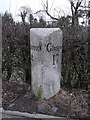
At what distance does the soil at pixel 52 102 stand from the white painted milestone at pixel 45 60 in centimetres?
16

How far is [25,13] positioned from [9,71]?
8.19ft

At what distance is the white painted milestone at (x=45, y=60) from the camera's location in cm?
436

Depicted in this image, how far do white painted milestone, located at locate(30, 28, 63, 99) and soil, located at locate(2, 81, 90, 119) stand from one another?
16 cm

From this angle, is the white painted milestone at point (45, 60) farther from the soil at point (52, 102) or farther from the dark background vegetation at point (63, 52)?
the dark background vegetation at point (63, 52)

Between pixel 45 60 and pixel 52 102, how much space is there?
28.3 inches

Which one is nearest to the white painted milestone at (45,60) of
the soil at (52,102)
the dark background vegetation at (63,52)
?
the soil at (52,102)

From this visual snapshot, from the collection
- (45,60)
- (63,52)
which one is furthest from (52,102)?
(63,52)

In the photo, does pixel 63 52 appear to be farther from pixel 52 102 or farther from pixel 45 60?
pixel 52 102

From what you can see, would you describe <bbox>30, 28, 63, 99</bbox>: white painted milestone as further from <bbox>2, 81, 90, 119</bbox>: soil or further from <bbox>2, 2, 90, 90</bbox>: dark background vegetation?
<bbox>2, 2, 90, 90</bbox>: dark background vegetation

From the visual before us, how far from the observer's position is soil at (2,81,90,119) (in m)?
4.20

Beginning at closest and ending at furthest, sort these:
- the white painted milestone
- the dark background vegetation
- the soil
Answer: the soil < the white painted milestone < the dark background vegetation

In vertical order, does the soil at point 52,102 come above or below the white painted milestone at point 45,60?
below

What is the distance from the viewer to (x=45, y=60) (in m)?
4.37

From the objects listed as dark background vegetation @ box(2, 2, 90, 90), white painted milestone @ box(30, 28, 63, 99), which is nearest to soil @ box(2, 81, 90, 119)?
white painted milestone @ box(30, 28, 63, 99)
